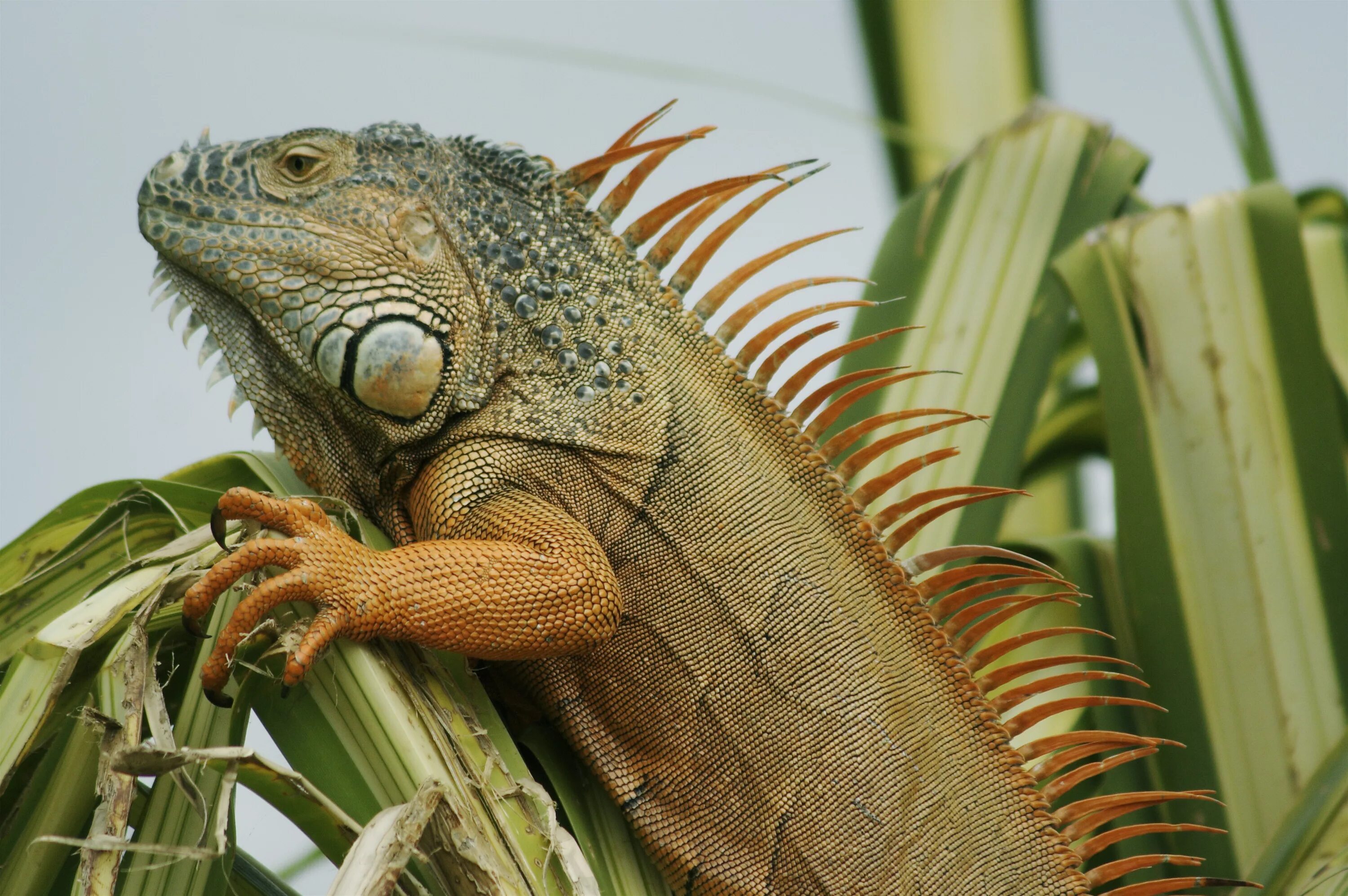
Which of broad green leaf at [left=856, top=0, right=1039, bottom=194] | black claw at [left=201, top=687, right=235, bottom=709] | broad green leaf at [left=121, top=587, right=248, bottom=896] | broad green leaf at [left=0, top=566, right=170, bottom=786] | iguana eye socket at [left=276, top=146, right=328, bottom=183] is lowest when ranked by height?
broad green leaf at [left=121, top=587, right=248, bottom=896]

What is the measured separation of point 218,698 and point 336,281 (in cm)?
92

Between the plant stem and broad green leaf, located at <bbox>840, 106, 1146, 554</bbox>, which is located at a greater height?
the plant stem

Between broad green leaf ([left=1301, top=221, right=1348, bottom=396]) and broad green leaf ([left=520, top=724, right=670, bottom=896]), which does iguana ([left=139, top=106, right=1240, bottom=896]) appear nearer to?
broad green leaf ([left=520, top=724, right=670, bottom=896])

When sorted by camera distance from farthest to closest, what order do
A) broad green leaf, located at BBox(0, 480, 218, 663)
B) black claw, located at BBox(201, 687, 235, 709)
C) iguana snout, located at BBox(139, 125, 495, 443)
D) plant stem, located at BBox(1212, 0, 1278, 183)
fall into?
plant stem, located at BBox(1212, 0, 1278, 183), iguana snout, located at BBox(139, 125, 495, 443), broad green leaf, located at BBox(0, 480, 218, 663), black claw, located at BBox(201, 687, 235, 709)

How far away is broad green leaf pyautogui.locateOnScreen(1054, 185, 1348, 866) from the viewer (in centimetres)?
283

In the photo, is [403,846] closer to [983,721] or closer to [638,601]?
[638,601]

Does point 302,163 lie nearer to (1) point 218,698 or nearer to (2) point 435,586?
(2) point 435,586

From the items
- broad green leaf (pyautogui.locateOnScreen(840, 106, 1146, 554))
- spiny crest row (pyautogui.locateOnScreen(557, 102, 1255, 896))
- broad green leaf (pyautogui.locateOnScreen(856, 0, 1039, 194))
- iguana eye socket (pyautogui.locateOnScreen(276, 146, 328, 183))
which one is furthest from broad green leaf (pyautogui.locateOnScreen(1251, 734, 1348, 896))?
broad green leaf (pyautogui.locateOnScreen(856, 0, 1039, 194))

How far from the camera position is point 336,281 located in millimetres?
2203

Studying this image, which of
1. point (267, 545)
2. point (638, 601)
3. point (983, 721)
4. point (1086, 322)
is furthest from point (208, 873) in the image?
point (1086, 322)

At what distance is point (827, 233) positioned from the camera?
2402 millimetres

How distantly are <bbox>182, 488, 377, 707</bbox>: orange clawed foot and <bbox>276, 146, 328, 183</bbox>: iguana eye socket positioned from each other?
2.75ft

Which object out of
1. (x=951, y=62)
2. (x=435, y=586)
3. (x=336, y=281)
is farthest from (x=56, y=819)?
(x=951, y=62)

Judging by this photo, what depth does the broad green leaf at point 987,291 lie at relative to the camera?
3.02 metres
